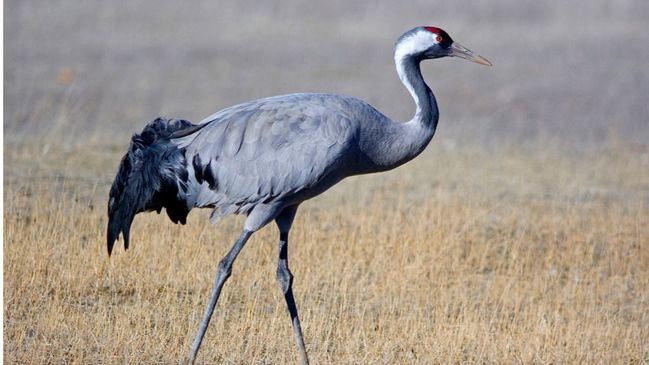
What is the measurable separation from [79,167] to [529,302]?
436 centimetres

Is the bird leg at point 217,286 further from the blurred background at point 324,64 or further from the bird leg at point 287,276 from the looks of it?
the blurred background at point 324,64

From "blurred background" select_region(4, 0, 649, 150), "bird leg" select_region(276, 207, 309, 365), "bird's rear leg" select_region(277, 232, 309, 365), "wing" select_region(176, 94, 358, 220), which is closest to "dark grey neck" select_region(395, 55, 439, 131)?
"wing" select_region(176, 94, 358, 220)

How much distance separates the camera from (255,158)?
20.2 ft

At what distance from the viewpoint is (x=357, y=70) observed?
1650 centimetres

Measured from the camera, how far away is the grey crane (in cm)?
610

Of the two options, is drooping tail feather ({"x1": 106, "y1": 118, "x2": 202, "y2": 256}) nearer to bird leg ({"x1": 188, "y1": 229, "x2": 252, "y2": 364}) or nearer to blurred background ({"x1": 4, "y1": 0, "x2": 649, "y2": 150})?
bird leg ({"x1": 188, "y1": 229, "x2": 252, "y2": 364})

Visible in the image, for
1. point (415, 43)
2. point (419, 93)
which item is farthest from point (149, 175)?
point (415, 43)

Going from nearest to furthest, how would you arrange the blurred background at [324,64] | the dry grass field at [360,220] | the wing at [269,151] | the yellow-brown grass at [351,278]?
the wing at [269,151], the yellow-brown grass at [351,278], the dry grass field at [360,220], the blurred background at [324,64]

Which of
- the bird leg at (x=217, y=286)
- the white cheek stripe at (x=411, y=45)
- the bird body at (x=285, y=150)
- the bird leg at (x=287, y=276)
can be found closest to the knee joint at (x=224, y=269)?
the bird leg at (x=217, y=286)

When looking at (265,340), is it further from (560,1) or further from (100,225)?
(560,1)

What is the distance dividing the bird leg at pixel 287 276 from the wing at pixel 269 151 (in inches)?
11.1

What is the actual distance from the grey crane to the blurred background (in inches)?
213

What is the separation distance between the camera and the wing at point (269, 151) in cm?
607

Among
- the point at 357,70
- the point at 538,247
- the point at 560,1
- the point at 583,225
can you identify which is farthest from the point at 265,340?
the point at 560,1
